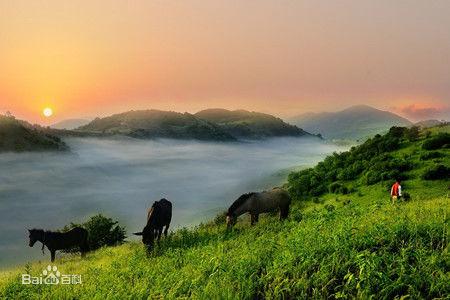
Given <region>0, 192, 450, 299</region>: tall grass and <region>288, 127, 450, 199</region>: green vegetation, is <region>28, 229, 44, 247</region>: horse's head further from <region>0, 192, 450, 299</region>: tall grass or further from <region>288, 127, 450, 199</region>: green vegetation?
<region>288, 127, 450, 199</region>: green vegetation

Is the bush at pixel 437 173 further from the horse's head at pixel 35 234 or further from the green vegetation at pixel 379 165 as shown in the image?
the horse's head at pixel 35 234

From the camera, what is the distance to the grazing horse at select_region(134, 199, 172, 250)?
23.8 meters

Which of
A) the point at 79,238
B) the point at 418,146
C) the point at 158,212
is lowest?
the point at 79,238

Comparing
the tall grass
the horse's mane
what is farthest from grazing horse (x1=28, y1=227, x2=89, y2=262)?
the tall grass

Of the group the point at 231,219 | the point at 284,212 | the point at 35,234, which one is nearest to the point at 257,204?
the point at 231,219

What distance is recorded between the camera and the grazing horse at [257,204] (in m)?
27.0

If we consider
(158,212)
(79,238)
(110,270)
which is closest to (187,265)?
(110,270)

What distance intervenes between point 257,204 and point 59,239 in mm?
12394

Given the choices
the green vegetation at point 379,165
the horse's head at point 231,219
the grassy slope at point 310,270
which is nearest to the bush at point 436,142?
the green vegetation at point 379,165

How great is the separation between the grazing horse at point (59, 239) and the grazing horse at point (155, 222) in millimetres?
5793

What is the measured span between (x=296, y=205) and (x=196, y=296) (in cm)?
3087

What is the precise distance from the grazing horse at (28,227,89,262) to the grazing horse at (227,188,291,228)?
9.56 metres

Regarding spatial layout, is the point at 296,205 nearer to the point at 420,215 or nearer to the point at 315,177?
the point at 315,177

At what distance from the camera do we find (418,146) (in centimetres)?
4753
